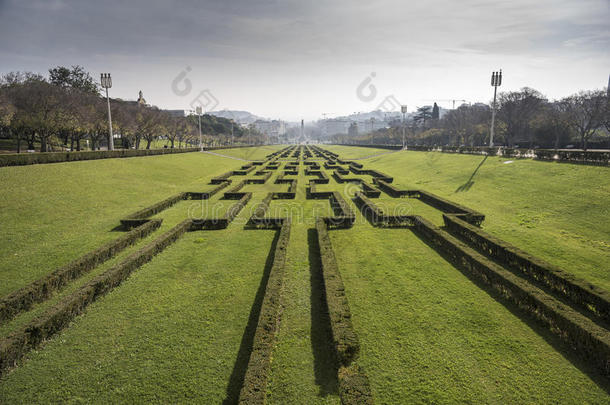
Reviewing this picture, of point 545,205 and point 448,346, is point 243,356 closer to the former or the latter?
point 448,346

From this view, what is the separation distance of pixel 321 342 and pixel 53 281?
6.62 m

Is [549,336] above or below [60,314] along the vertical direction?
below

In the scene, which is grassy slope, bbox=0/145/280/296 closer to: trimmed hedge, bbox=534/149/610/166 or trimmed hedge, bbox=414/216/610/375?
trimmed hedge, bbox=414/216/610/375

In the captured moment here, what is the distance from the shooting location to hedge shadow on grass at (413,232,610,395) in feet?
15.1

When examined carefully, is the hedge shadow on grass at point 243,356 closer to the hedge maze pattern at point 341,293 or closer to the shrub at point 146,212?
the hedge maze pattern at point 341,293

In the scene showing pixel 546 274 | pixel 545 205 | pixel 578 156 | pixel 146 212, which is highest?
pixel 578 156

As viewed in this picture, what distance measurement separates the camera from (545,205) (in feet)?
47.8

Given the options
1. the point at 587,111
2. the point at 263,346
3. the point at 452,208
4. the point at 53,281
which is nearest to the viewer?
the point at 263,346

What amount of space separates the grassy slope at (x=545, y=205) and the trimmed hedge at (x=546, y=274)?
1.33 m

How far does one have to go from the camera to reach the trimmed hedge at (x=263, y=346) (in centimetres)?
399

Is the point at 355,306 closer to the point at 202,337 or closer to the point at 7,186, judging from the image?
the point at 202,337

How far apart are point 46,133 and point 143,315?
40536 mm

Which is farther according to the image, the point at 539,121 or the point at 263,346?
the point at 539,121

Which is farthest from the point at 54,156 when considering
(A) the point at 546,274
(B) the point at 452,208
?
(A) the point at 546,274
